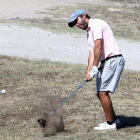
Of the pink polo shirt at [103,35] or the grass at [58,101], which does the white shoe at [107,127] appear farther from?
the pink polo shirt at [103,35]

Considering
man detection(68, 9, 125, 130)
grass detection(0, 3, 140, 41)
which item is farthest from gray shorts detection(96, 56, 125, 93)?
grass detection(0, 3, 140, 41)

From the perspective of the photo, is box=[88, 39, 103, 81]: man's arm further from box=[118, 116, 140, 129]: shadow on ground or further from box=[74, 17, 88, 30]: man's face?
box=[118, 116, 140, 129]: shadow on ground

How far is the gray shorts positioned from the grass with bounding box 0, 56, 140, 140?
0.70m

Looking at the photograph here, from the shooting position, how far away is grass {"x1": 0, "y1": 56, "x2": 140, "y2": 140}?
4.73 metres

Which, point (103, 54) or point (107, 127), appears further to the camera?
point (107, 127)

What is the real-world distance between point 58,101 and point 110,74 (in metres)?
2.12

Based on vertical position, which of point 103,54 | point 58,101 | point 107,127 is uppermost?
point 103,54

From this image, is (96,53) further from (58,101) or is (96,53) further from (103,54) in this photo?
(58,101)

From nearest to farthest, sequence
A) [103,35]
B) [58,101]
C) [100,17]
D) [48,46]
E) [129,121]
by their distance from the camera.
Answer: [103,35]
[129,121]
[58,101]
[48,46]
[100,17]

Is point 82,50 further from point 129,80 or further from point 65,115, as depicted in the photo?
point 65,115

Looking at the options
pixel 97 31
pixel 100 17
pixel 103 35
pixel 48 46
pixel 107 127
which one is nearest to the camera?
pixel 97 31

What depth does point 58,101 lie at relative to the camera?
6238 mm

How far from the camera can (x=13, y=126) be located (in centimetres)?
514

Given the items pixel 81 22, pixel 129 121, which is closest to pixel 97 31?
pixel 81 22
